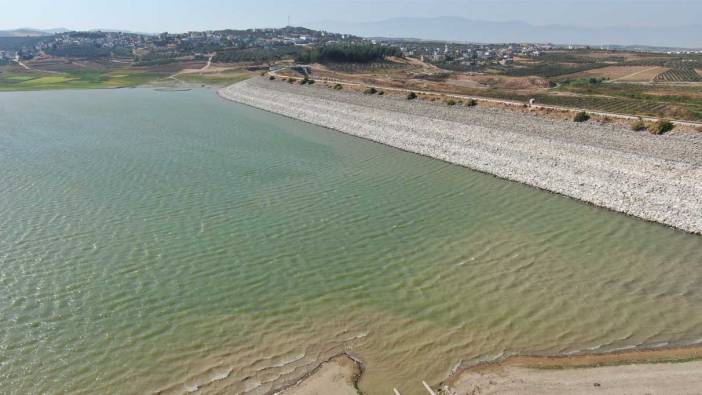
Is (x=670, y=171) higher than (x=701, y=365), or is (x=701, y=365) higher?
(x=670, y=171)

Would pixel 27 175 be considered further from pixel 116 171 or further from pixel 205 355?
pixel 205 355

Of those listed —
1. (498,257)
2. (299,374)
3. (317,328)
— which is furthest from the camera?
(498,257)

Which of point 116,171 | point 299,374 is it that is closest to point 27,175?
point 116,171

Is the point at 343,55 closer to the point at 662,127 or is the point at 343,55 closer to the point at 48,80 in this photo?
the point at 48,80

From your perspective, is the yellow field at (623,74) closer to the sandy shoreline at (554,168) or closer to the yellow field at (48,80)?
the sandy shoreline at (554,168)

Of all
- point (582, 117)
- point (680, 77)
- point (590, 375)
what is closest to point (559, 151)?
point (582, 117)

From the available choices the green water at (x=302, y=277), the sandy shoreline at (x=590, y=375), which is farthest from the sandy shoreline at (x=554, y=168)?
the green water at (x=302, y=277)
